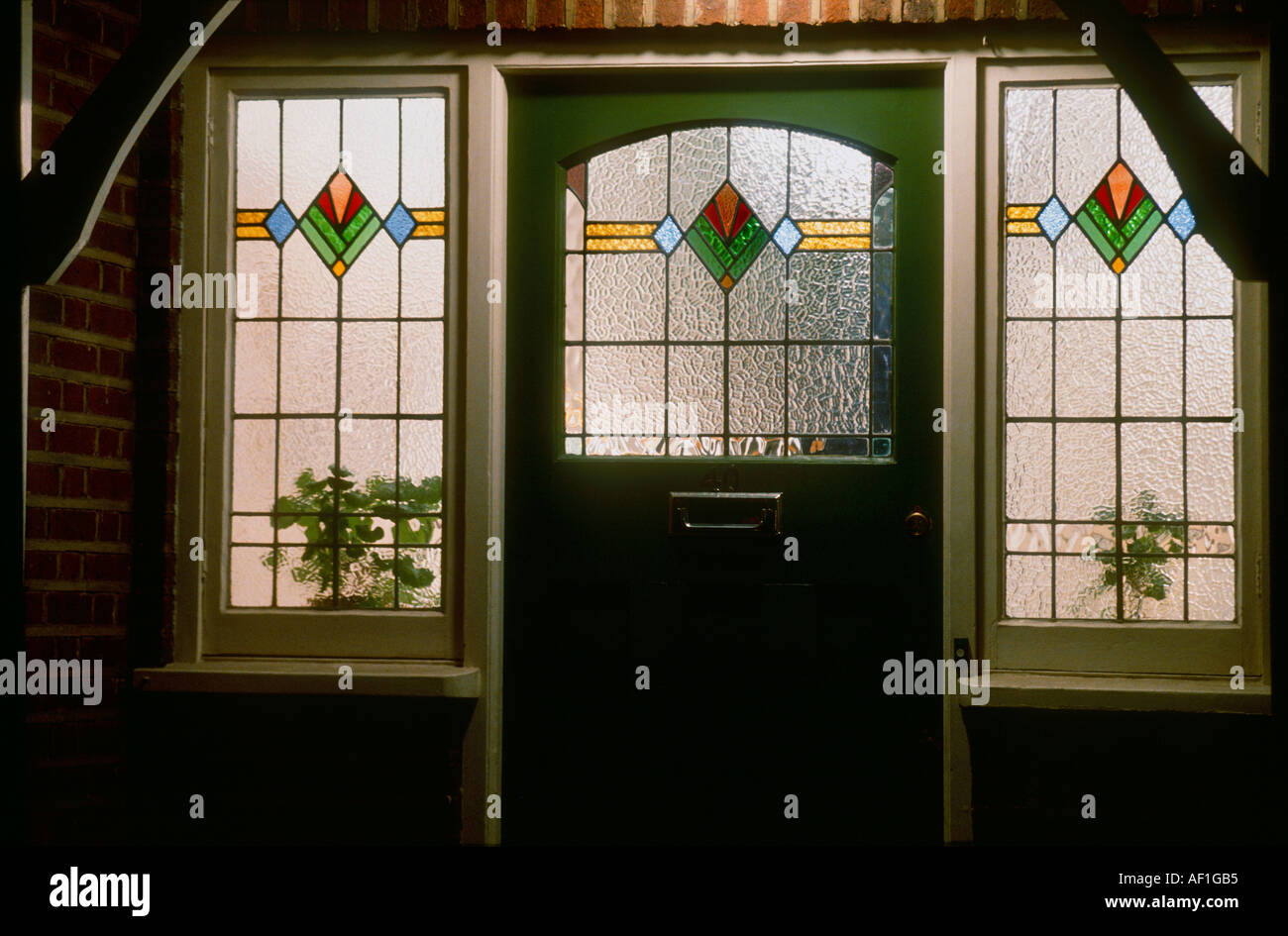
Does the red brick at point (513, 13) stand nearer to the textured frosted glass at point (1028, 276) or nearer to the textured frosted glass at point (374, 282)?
the textured frosted glass at point (374, 282)

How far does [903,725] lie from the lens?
281 centimetres

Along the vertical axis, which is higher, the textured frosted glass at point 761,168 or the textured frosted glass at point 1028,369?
the textured frosted glass at point 761,168

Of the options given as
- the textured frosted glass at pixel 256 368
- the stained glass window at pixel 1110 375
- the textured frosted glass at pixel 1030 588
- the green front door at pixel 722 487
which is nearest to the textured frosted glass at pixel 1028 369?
the stained glass window at pixel 1110 375

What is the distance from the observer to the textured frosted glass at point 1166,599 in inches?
108

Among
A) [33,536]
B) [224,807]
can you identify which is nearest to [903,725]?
[224,807]

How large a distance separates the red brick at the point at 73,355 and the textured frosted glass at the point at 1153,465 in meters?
2.89

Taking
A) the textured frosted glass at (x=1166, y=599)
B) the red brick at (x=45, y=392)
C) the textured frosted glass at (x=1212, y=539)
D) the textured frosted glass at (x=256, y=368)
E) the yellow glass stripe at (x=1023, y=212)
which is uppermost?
the yellow glass stripe at (x=1023, y=212)

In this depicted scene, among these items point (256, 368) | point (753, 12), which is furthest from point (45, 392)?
point (753, 12)

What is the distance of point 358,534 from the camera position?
2922 millimetres

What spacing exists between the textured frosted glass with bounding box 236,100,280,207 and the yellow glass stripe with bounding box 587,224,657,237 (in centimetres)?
94

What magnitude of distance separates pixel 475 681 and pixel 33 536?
1.24 metres

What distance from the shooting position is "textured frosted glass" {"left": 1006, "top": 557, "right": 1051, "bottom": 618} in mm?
2783

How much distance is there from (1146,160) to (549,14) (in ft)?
5.67
